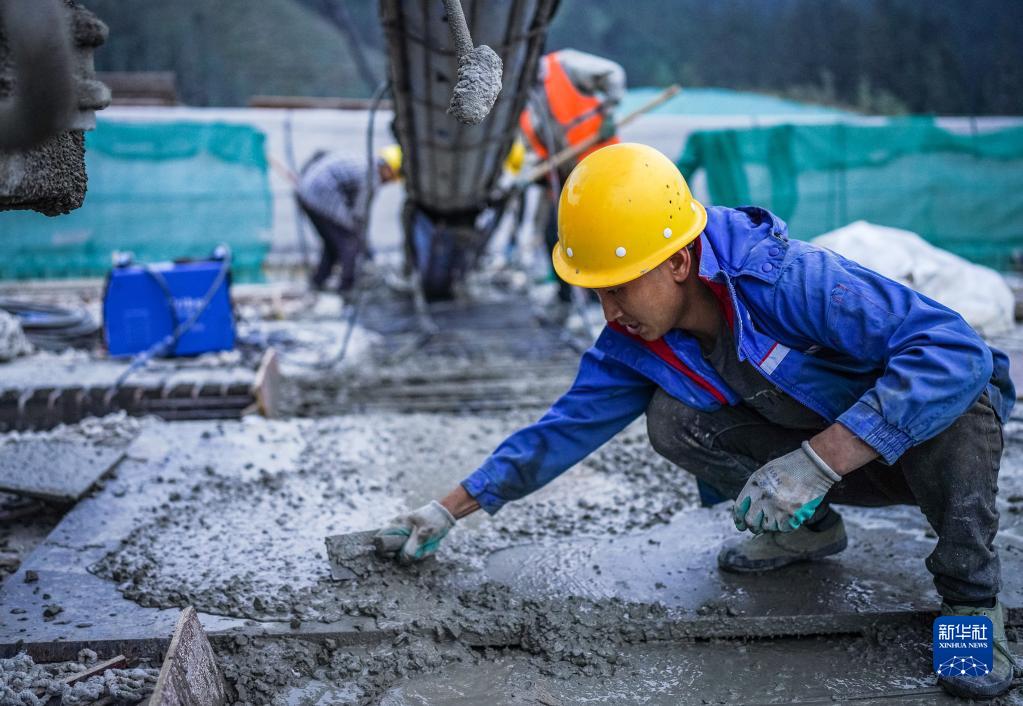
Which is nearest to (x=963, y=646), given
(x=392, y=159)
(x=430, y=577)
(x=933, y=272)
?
(x=430, y=577)

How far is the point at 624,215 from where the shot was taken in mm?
1909

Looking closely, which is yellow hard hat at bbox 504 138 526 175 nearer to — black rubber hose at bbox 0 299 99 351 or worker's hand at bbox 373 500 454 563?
black rubber hose at bbox 0 299 99 351

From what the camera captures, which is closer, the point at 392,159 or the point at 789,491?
the point at 789,491

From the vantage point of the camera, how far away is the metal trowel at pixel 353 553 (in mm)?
2291

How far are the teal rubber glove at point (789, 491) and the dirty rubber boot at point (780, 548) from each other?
1.81 ft

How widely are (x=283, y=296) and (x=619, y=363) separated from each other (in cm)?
595

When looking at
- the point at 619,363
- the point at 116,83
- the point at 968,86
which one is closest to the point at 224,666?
the point at 619,363

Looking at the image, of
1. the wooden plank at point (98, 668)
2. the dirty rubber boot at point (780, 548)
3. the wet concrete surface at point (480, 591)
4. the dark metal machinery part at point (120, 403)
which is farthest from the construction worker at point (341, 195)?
the wooden plank at point (98, 668)

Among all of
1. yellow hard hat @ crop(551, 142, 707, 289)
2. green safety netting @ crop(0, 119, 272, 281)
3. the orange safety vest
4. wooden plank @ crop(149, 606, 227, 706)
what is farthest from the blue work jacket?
green safety netting @ crop(0, 119, 272, 281)

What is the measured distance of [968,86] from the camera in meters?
14.9

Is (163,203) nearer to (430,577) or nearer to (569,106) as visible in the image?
(569,106)

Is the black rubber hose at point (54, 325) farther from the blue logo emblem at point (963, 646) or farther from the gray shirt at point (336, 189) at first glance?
the blue logo emblem at point (963, 646)

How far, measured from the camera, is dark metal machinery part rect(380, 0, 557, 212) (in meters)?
3.13

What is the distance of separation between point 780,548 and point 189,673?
1524 millimetres
